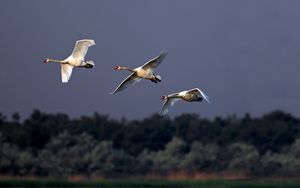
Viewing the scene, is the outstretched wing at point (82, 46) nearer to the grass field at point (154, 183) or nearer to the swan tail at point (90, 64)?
the swan tail at point (90, 64)

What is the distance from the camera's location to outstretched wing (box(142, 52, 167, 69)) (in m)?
23.2

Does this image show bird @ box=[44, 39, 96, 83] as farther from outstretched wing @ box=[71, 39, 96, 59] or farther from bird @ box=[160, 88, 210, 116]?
bird @ box=[160, 88, 210, 116]

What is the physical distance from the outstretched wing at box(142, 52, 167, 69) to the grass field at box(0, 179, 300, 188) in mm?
25750

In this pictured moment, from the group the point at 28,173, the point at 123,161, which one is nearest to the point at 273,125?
the point at 123,161

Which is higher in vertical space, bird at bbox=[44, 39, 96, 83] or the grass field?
bird at bbox=[44, 39, 96, 83]

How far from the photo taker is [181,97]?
24.8 meters

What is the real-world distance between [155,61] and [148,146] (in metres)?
41.6

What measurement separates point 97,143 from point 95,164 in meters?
→ 3.01

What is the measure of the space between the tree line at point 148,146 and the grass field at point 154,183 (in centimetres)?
221

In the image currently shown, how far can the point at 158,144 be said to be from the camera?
213 ft

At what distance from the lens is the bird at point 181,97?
24266 millimetres

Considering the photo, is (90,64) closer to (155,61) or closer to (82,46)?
(82,46)

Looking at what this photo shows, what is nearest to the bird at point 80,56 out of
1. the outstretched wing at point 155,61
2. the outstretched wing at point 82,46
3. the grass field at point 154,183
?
the outstretched wing at point 82,46

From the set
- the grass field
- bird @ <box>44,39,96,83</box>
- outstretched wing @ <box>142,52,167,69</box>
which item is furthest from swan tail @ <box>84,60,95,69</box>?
the grass field
